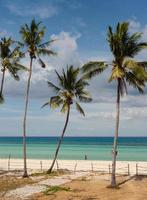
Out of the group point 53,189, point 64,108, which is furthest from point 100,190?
point 64,108

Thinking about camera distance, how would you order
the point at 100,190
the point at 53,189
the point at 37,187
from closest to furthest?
the point at 100,190, the point at 53,189, the point at 37,187

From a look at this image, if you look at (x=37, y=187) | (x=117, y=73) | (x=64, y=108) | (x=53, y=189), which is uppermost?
(x=117, y=73)

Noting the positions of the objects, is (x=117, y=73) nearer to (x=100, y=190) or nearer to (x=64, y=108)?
(x=100, y=190)

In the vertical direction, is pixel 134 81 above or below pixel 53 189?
above

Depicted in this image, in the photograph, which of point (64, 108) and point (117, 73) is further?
point (64, 108)

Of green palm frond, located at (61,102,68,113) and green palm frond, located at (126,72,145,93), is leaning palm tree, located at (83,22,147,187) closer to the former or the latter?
green palm frond, located at (126,72,145,93)

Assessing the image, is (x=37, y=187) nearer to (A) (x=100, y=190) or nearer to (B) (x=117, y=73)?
(A) (x=100, y=190)

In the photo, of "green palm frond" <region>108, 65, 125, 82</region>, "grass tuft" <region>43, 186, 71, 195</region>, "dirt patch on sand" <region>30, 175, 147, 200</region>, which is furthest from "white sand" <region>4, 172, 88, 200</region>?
"green palm frond" <region>108, 65, 125, 82</region>

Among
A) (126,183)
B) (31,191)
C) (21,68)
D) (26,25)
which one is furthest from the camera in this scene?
(21,68)

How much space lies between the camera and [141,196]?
25094 millimetres

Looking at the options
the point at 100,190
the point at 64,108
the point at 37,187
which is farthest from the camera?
the point at 64,108

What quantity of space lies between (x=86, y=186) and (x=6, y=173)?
1105cm

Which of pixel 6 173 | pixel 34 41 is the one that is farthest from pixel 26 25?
pixel 6 173

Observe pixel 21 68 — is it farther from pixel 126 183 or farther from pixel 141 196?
pixel 141 196
